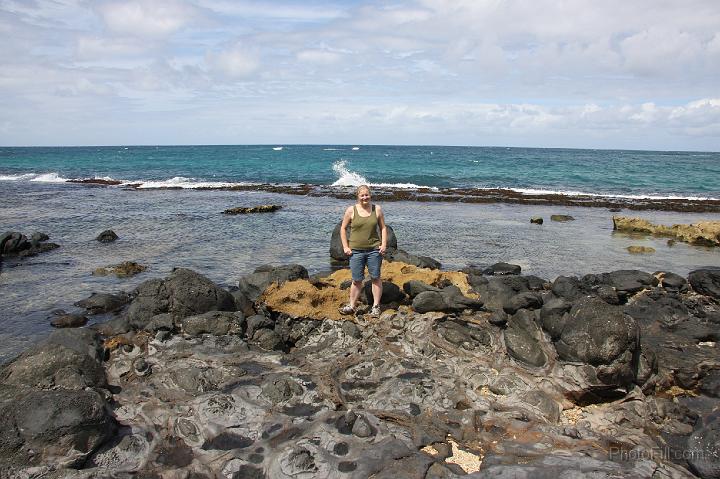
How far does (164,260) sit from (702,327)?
13.5 meters

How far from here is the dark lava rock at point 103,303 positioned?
33.7ft

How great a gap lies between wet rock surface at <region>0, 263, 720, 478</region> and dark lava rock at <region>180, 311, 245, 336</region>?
0.10 ft

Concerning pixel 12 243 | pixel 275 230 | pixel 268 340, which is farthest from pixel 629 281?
pixel 12 243

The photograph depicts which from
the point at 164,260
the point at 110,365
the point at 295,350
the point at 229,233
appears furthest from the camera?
the point at 229,233

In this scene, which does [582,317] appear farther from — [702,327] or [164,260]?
[164,260]

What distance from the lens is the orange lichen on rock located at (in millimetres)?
8734

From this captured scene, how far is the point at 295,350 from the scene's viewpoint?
767 cm

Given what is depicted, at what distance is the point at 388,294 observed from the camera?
29.9ft

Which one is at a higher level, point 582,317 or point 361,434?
point 582,317

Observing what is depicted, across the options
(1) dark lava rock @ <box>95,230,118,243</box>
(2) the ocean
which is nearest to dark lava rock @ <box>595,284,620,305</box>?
(2) the ocean

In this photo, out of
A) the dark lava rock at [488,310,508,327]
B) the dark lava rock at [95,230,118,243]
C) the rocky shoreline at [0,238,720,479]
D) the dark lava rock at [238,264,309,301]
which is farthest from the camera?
the dark lava rock at [95,230,118,243]

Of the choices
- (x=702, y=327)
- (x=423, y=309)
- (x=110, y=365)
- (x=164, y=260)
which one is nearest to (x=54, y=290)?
(x=164, y=260)

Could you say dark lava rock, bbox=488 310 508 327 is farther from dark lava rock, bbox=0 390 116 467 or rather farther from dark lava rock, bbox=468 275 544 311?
dark lava rock, bbox=0 390 116 467

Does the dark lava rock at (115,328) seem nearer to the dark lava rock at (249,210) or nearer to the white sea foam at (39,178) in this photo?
the dark lava rock at (249,210)
